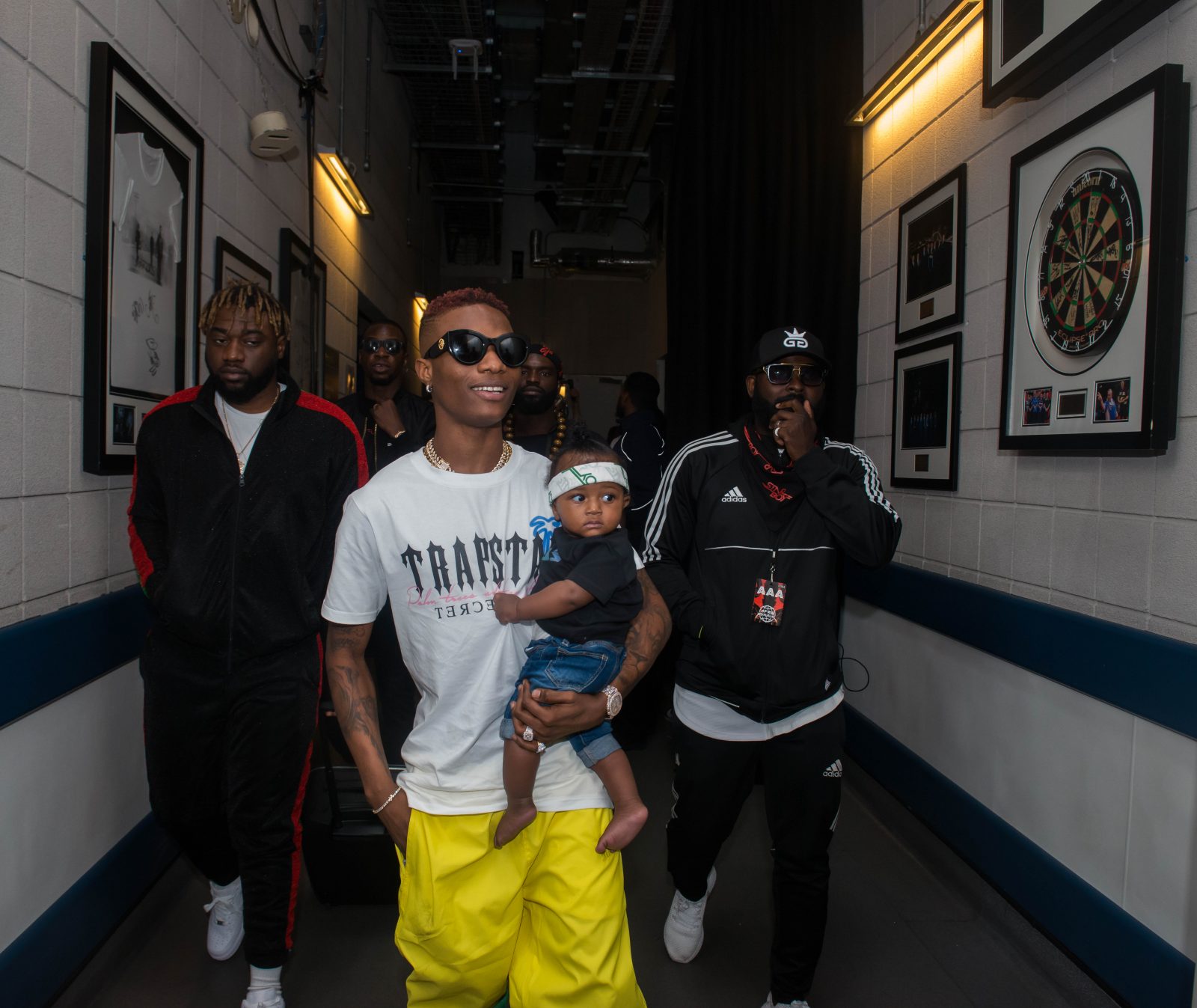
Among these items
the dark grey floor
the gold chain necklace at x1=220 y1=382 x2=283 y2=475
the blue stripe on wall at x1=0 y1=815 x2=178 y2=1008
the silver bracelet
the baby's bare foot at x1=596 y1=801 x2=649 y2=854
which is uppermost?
the gold chain necklace at x1=220 y1=382 x2=283 y2=475

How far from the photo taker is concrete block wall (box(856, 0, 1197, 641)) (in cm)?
183

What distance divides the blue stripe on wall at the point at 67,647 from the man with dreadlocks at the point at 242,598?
17 centimetres

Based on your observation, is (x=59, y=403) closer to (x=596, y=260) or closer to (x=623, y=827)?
(x=623, y=827)

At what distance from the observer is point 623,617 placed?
1.44 meters

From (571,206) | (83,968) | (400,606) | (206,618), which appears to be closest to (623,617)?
(400,606)

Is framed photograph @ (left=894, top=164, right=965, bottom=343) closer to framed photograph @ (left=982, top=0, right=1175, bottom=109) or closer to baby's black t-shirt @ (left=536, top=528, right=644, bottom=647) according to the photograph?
framed photograph @ (left=982, top=0, right=1175, bottom=109)

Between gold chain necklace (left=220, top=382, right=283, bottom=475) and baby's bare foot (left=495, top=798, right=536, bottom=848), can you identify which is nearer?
baby's bare foot (left=495, top=798, right=536, bottom=848)

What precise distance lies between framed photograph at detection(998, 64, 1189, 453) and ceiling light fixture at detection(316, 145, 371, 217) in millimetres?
2963

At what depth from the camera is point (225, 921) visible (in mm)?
2201

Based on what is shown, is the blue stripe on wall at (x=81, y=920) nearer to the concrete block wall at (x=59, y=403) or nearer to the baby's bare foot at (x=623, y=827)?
the concrete block wall at (x=59, y=403)

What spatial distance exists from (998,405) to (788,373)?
35.4 inches

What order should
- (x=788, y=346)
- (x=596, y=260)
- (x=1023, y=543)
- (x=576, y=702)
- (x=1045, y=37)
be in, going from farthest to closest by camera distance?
(x=596, y=260), (x=1023, y=543), (x=1045, y=37), (x=788, y=346), (x=576, y=702)

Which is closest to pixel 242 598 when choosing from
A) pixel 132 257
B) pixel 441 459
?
pixel 441 459

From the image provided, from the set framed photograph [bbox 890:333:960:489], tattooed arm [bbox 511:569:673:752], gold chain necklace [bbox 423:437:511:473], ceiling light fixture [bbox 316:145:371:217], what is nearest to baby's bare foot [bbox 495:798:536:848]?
tattooed arm [bbox 511:569:673:752]
